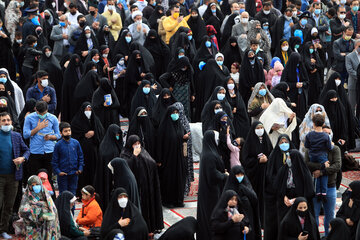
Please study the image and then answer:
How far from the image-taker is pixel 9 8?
19.3 metres

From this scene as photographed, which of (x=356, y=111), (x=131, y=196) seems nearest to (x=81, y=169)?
(x=131, y=196)

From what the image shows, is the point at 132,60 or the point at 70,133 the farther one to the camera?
the point at 132,60

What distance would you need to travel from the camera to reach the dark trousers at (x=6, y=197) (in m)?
12.2

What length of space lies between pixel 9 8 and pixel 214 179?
29.3 ft

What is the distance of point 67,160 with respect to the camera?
12.8m

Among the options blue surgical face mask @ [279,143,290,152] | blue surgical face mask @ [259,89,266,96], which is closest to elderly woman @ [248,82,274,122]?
blue surgical face mask @ [259,89,266,96]

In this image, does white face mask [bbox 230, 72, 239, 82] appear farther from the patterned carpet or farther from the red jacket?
the red jacket

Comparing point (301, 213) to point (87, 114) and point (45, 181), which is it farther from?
point (87, 114)

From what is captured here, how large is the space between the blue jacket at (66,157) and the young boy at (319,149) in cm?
314

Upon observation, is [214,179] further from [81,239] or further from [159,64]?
[159,64]

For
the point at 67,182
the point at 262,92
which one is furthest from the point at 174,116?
the point at 67,182

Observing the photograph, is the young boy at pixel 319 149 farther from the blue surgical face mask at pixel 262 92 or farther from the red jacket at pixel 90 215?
the red jacket at pixel 90 215

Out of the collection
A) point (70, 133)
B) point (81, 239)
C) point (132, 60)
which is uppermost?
point (132, 60)

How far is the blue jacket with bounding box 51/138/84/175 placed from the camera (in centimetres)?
1274
